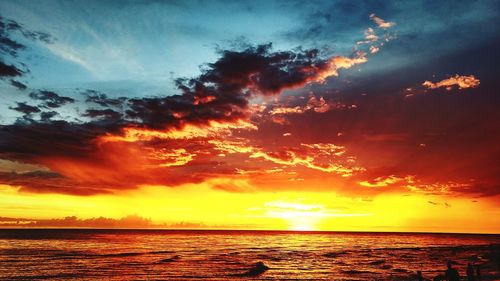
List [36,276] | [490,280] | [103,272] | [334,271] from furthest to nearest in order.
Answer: [334,271] → [103,272] → [36,276] → [490,280]

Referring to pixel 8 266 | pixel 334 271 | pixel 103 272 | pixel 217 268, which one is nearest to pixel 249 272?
pixel 217 268

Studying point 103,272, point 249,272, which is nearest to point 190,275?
point 249,272

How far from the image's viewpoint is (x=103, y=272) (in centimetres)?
5059

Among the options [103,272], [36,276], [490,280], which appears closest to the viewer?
[490,280]

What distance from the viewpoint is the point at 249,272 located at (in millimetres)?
52375

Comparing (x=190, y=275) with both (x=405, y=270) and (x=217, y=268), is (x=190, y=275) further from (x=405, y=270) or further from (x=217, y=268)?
(x=405, y=270)

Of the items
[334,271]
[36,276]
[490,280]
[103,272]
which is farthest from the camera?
[334,271]

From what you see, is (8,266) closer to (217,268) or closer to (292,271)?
(217,268)

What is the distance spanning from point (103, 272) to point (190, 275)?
39.7ft

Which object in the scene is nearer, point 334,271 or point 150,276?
Answer: point 150,276

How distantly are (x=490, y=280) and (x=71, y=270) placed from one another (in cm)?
5333

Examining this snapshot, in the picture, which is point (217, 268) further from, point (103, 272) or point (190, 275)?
point (103, 272)

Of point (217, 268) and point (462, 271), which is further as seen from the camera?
point (217, 268)

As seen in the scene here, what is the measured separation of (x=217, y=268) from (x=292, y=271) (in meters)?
11.3
